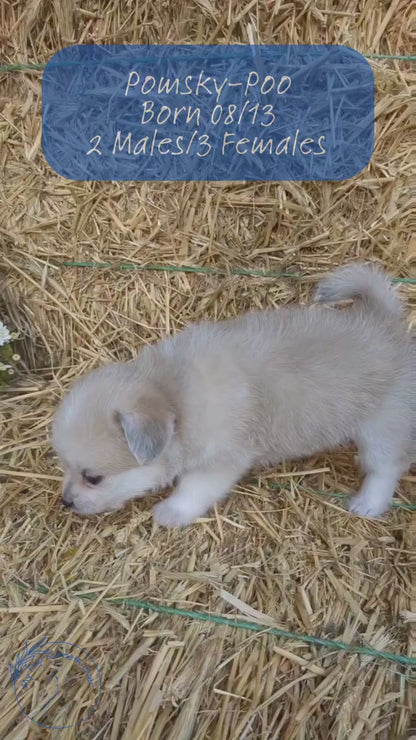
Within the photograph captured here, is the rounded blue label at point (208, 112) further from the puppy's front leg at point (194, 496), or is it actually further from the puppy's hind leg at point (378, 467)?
the puppy's front leg at point (194, 496)

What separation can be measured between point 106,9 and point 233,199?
49.1 inches

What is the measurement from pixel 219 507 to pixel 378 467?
77cm

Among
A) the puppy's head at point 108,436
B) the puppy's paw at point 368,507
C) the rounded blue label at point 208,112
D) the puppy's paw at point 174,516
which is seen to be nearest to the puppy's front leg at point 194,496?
the puppy's paw at point 174,516

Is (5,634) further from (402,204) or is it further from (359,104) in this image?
(359,104)

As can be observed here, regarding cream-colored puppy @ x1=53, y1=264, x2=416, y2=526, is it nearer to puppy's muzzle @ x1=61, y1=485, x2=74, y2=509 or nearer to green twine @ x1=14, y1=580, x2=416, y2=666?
puppy's muzzle @ x1=61, y1=485, x2=74, y2=509

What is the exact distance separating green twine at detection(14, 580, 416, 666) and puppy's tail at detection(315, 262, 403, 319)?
1.38 m

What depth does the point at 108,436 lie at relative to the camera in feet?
7.06

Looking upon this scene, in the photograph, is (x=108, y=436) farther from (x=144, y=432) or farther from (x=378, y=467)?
(x=378, y=467)

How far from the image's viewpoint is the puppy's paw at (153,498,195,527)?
2.49m

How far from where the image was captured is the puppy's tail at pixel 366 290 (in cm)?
245

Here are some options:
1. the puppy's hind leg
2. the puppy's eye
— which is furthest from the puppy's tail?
the puppy's eye

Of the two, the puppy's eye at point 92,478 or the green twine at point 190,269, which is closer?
the puppy's eye at point 92,478

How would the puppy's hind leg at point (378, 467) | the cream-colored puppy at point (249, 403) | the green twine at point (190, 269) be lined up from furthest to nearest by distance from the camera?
1. the green twine at point (190, 269)
2. the puppy's hind leg at point (378, 467)
3. the cream-colored puppy at point (249, 403)

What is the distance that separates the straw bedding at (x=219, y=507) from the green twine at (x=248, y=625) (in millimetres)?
20
